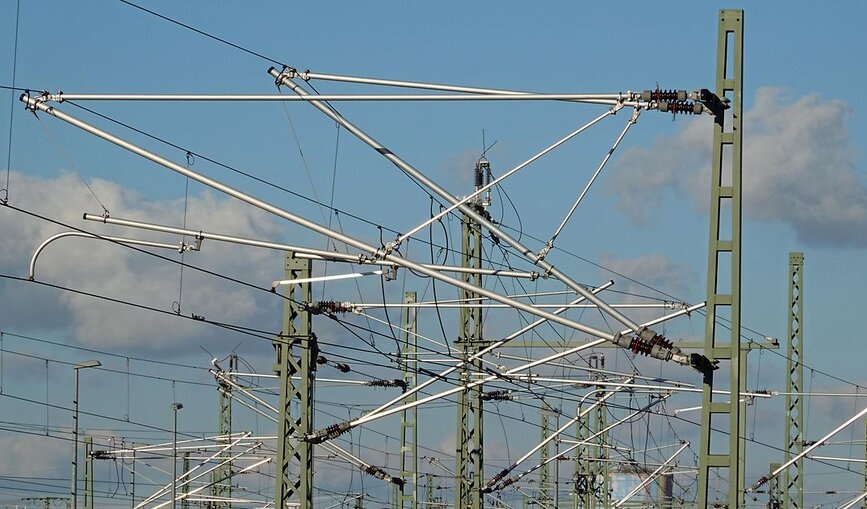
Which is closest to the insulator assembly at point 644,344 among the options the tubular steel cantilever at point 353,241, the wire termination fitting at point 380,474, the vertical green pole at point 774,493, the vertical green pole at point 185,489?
the tubular steel cantilever at point 353,241

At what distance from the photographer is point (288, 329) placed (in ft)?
121

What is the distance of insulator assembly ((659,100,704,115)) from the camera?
27.2m

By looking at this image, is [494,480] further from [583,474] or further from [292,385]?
[583,474]

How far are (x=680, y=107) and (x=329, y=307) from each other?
45.0 ft

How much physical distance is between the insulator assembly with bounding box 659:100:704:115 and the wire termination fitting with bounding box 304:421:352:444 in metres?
12.7

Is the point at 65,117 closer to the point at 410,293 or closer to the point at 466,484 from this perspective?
the point at 466,484

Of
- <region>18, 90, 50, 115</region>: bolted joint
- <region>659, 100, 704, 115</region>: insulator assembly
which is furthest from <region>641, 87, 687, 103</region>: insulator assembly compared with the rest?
<region>18, 90, 50, 115</region>: bolted joint

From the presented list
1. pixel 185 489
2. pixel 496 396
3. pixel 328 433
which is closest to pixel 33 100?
pixel 328 433

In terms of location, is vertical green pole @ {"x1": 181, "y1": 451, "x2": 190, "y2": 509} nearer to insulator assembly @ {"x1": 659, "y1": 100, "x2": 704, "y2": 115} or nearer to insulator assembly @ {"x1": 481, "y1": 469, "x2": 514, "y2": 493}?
insulator assembly @ {"x1": 481, "y1": 469, "x2": 514, "y2": 493}

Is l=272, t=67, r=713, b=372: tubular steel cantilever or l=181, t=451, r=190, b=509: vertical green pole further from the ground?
l=272, t=67, r=713, b=372: tubular steel cantilever

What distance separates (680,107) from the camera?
27.3 meters

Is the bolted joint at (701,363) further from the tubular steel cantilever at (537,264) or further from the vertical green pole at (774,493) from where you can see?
the vertical green pole at (774,493)

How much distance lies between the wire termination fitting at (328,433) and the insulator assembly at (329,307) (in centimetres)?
247

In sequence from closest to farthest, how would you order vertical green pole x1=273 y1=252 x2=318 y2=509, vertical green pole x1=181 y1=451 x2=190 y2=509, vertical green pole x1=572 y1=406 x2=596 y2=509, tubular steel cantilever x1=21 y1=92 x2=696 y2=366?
tubular steel cantilever x1=21 y1=92 x2=696 y2=366
vertical green pole x1=273 y1=252 x2=318 y2=509
vertical green pole x1=181 y1=451 x2=190 y2=509
vertical green pole x1=572 y1=406 x2=596 y2=509
